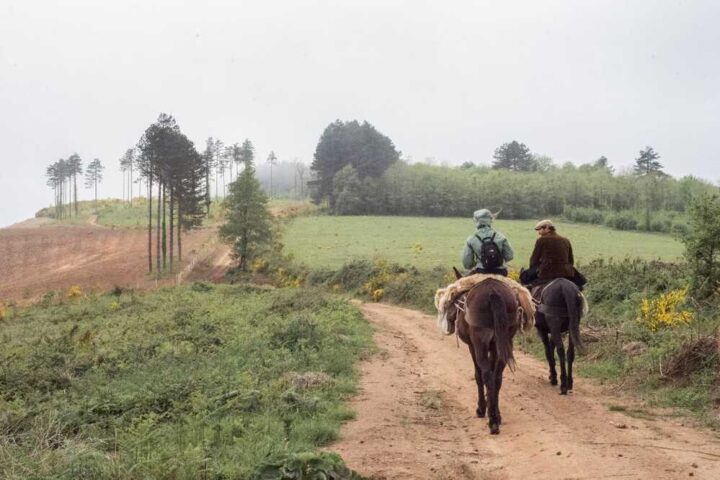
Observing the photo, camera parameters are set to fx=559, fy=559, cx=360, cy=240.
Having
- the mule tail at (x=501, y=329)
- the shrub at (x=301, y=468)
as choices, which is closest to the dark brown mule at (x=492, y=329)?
the mule tail at (x=501, y=329)

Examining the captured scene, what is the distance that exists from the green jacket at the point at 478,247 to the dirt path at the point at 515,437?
92.9 inches

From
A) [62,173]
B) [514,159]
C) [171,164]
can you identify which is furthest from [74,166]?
[514,159]

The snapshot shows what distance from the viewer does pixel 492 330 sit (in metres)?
7.94

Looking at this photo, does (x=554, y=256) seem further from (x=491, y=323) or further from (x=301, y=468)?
(x=301, y=468)

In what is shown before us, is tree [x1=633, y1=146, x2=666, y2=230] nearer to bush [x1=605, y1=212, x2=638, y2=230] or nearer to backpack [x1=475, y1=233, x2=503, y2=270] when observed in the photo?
bush [x1=605, y1=212, x2=638, y2=230]

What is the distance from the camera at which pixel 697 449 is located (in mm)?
6465

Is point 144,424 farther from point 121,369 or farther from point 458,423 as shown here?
point 121,369

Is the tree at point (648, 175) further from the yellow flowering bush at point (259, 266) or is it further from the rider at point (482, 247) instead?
the rider at point (482, 247)

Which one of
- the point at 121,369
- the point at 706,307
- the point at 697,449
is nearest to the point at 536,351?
the point at 706,307

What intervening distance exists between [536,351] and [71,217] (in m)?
103

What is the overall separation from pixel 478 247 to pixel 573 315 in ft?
8.05

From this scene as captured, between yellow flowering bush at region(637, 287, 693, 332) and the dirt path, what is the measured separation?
2.72 meters

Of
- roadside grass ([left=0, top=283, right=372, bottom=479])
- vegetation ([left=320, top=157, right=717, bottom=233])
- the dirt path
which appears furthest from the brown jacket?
vegetation ([left=320, top=157, right=717, bottom=233])

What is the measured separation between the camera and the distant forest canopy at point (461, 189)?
76.2 meters
